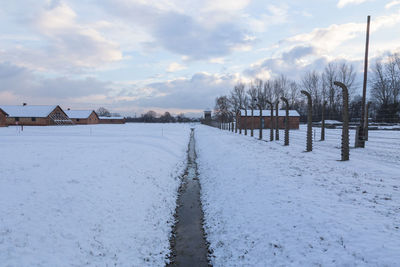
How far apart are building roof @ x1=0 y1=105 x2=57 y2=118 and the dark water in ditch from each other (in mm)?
63934

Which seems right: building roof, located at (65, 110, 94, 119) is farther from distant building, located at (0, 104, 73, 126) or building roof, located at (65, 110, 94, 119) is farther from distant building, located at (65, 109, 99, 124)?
distant building, located at (0, 104, 73, 126)

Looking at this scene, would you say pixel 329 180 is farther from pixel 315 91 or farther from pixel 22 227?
pixel 315 91

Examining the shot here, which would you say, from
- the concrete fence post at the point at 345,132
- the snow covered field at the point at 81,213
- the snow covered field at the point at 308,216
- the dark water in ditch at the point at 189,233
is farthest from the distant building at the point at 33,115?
the concrete fence post at the point at 345,132

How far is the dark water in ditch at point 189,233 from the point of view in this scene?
22.4 feet

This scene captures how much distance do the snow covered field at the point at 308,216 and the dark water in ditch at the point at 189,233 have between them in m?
0.37

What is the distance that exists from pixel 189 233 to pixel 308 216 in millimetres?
4197

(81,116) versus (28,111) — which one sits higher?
(28,111)

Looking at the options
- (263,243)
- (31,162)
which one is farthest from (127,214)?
(31,162)

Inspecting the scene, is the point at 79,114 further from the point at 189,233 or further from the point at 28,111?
the point at 189,233

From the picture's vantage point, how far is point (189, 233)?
8.38 meters

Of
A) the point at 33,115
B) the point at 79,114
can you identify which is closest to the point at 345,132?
the point at 33,115

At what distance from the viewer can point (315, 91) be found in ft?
246

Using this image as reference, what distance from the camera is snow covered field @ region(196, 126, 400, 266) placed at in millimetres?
5227

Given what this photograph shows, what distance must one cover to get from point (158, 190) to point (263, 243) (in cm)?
681
